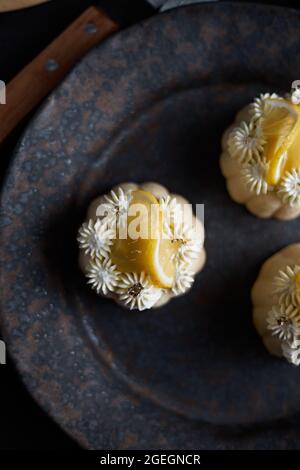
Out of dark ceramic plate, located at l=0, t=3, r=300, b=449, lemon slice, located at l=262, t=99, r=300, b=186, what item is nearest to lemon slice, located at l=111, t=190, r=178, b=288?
dark ceramic plate, located at l=0, t=3, r=300, b=449

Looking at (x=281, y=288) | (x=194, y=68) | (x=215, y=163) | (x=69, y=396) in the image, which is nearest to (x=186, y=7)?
(x=194, y=68)

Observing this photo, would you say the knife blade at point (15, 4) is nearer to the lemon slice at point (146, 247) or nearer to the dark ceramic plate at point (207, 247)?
the dark ceramic plate at point (207, 247)

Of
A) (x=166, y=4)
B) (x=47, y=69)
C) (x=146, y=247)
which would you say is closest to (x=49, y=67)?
(x=47, y=69)

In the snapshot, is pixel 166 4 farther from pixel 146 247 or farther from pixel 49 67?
pixel 146 247

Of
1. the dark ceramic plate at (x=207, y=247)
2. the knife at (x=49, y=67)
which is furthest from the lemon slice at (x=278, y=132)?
the knife at (x=49, y=67)

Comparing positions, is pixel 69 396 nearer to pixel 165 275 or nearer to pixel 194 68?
pixel 165 275

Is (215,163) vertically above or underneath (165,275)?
above
